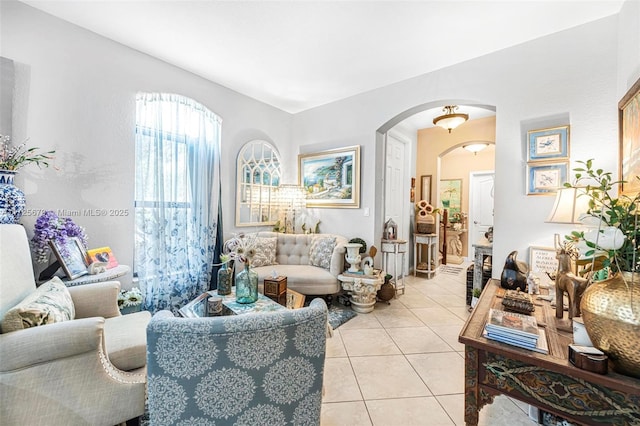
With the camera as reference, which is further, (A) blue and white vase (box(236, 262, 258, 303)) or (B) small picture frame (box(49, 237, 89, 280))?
(A) blue and white vase (box(236, 262, 258, 303))

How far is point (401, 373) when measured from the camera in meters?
2.05

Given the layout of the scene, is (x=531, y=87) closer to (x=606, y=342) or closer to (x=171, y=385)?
(x=606, y=342)

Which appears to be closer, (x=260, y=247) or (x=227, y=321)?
(x=227, y=321)

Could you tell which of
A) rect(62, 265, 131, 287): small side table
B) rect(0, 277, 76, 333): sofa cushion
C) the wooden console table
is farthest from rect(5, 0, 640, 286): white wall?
the wooden console table

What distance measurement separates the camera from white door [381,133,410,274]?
433cm

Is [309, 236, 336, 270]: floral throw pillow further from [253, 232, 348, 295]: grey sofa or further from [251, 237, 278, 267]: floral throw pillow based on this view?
[251, 237, 278, 267]: floral throw pillow

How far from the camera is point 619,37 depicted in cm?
207

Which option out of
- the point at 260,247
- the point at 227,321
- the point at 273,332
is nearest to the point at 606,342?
the point at 273,332

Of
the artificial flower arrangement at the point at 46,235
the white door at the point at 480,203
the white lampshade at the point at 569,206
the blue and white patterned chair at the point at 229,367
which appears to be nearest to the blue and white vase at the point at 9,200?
the artificial flower arrangement at the point at 46,235

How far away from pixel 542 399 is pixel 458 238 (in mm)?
6122

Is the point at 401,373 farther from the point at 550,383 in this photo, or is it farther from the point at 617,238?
the point at 617,238

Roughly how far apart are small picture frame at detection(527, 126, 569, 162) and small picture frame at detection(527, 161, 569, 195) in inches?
2.6

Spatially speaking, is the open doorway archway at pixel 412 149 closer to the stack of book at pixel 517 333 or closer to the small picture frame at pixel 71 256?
the stack of book at pixel 517 333

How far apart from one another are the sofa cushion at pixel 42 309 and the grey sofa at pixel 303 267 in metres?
1.57
